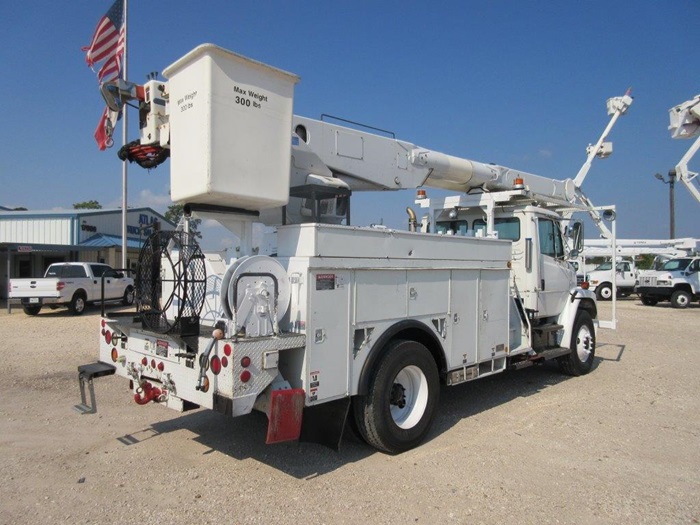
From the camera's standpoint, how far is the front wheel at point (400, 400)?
495 centimetres

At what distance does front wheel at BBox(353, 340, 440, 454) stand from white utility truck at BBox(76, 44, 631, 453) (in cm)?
2

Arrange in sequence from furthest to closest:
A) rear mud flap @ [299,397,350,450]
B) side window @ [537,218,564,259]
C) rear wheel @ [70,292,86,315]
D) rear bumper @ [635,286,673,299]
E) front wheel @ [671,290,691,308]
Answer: rear bumper @ [635,286,673,299]
front wheel @ [671,290,691,308]
rear wheel @ [70,292,86,315]
side window @ [537,218,564,259]
rear mud flap @ [299,397,350,450]

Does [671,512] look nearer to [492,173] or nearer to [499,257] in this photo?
[499,257]

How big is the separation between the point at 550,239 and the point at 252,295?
5.72 m

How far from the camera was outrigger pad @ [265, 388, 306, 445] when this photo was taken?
4105 millimetres

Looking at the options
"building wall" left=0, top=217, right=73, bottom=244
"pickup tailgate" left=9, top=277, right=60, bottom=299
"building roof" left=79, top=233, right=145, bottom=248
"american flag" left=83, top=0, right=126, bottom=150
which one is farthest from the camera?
"building wall" left=0, top=217, right=73, bottom=244

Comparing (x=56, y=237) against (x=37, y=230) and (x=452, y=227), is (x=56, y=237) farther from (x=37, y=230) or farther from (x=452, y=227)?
(x=452, y=227)

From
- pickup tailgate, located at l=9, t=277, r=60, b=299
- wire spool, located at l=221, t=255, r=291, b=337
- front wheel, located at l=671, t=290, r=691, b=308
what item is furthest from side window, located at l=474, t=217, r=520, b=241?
front wheel, located at l=671, t=290, r=691, b=308

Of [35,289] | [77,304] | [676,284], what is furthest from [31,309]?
[676,284]

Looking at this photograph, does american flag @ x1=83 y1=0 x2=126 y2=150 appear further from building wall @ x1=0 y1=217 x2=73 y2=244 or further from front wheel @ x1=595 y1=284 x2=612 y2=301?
front wheel @ x1=595 y1=284 x2=612 y2=301

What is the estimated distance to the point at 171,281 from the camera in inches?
189

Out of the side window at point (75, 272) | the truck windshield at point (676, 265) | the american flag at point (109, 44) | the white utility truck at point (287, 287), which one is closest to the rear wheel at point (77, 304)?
the side window at point (75, 272)

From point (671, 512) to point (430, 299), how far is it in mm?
2692

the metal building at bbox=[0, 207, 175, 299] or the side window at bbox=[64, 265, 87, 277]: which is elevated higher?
the metal building at bbox=[0, 207, 175, 299]
